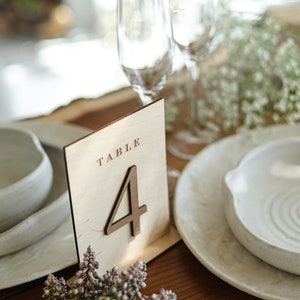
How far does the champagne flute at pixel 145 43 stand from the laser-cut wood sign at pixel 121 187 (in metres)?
0.12

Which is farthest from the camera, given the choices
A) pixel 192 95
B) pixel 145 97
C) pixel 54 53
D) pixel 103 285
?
pixel 54 53

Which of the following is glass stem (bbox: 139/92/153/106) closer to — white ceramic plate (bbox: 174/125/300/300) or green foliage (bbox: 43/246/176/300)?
white ceramic plate (bbox: 174/125/300/300)

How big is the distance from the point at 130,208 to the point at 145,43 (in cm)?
22

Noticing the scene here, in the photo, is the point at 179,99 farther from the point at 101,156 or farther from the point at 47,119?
the point at 101,156

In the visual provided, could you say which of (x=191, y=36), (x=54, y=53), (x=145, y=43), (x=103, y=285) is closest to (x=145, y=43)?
(x=145, y=43)

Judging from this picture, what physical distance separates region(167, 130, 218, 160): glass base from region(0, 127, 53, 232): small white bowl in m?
0.22

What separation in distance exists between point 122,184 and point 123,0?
207 mm

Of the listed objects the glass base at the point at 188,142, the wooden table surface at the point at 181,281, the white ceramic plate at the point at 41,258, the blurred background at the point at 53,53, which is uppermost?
the white ceramic plate at the point at 41,258

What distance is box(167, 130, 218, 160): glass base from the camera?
81 centimetres

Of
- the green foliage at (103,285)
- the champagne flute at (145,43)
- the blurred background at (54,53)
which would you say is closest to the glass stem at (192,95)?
the champagne flute at (145,43)

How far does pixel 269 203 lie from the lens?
0.65 metres

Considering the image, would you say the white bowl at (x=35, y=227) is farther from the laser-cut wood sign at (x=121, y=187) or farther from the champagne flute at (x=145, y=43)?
the champagne flute at (x=145, y=43)

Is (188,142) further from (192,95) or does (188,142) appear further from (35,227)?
(35,227)

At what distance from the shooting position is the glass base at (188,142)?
811mm
